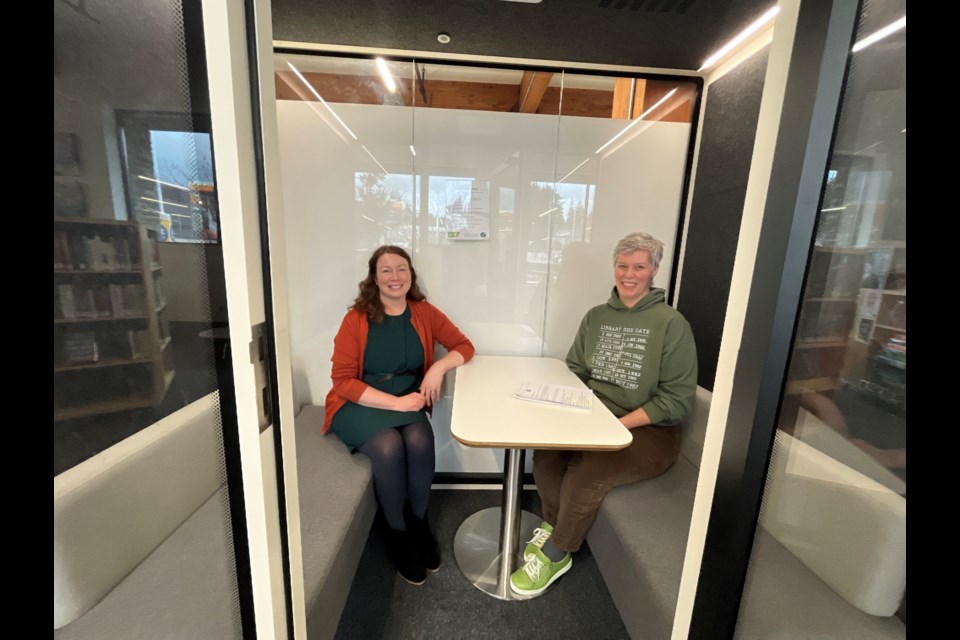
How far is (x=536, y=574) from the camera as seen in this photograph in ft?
5.09

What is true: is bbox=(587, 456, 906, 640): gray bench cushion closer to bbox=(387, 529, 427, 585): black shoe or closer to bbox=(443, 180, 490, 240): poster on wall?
bbox=(387, 529, 427, 585): black shoe

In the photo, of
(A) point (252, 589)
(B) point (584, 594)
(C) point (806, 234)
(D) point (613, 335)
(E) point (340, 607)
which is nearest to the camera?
(C) point (806, 234)

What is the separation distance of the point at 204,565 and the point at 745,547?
2.88 feet

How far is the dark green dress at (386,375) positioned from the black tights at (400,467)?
0.05 meters

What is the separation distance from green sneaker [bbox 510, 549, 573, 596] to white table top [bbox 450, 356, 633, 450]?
676 mm

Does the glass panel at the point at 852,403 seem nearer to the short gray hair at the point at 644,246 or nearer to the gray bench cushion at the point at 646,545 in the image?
the gray bench cushion at the point at 646,545

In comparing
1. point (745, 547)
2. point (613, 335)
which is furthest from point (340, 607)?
point (613, 335)

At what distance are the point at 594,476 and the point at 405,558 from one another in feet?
2.84

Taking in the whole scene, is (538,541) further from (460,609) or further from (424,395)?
(424,395)

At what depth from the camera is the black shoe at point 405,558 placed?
5.15 ft

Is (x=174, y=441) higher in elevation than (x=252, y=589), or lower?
higher

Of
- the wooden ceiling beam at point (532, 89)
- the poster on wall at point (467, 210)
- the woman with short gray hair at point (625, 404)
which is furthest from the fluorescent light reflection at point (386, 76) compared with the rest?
the woman with short gray hair at point (625, 404)
